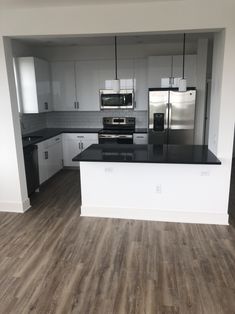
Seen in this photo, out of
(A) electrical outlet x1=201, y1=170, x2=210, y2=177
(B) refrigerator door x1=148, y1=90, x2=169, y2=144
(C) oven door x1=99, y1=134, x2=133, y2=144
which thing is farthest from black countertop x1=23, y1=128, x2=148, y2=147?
(A) electrical outlet x1=201, y1=170, x2=210, y2=177

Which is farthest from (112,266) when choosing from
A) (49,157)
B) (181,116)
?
(181,116)

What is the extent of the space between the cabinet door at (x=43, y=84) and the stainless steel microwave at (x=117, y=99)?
47.0 inches

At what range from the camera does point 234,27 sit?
3037 millimetres

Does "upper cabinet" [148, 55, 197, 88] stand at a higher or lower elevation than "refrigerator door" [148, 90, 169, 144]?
higher

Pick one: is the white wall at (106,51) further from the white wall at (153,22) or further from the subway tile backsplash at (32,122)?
the white wall at (153,22)

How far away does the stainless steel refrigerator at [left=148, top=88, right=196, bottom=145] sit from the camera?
5180mm

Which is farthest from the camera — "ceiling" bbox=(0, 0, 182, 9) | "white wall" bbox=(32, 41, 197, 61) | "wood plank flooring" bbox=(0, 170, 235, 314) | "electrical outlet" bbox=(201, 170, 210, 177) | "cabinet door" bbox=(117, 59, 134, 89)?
"cabinet door" bbox=(117, 59, 134, 89)

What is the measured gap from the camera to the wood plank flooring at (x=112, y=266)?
2.25 meters

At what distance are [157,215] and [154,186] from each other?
1.38ft

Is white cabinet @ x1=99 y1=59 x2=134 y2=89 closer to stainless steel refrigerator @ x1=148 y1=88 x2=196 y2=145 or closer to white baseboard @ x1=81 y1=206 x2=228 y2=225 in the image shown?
stainless steel refrigerator @ x1=148 y1=88 x2=196 y2=145

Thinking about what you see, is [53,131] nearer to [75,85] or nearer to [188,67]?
[75,85]

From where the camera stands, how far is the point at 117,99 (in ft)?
19.1

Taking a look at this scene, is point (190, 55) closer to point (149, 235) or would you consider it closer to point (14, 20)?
point (14, 20)

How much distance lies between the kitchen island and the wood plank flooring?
0.16m
